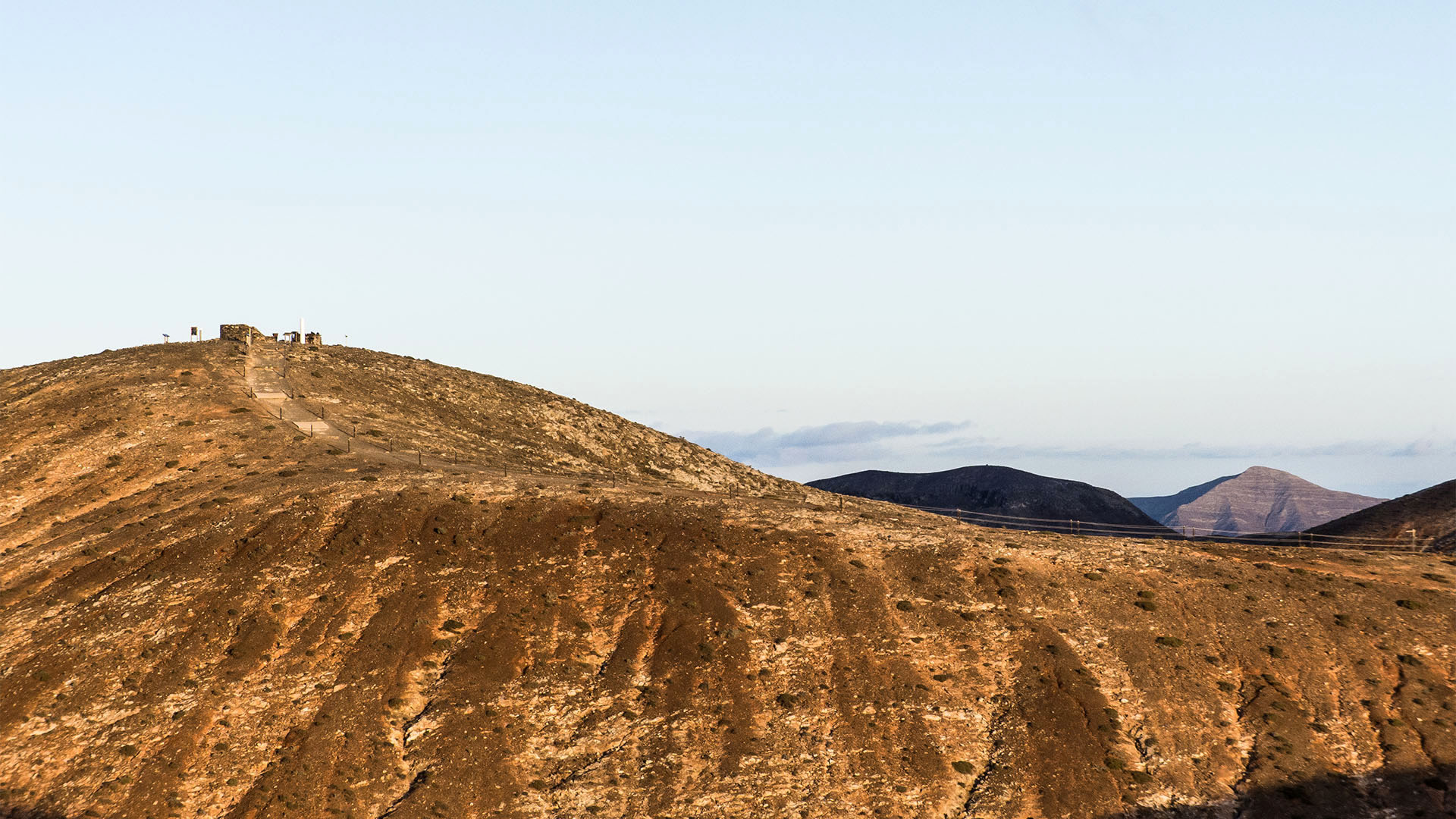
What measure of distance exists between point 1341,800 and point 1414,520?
69287mm

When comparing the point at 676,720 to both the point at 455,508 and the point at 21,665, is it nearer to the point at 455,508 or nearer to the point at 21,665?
the point at 455,508

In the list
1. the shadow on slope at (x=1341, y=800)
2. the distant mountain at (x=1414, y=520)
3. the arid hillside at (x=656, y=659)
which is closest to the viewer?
the shadow on slope at (x=1341, y=800)

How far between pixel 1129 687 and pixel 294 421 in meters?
65.8

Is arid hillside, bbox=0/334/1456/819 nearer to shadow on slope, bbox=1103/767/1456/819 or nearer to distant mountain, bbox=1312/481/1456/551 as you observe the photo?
shadow on slope, bbox=1103/767/1456/819

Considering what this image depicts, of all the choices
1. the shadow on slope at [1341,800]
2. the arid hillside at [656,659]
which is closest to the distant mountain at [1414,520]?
the arid hillside at [656,659]

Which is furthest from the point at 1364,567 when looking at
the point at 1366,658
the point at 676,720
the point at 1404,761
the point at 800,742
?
the point at 676,720

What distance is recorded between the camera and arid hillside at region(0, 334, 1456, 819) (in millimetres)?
51812

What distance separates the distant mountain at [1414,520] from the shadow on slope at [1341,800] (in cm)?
5198

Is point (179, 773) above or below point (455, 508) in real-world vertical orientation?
below

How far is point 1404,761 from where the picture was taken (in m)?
54.3

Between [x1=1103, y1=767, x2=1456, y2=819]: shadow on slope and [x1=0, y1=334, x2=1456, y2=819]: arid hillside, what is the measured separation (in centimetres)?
15

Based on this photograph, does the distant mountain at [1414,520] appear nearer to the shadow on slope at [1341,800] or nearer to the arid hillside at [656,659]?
the arid hillside at [656,659]

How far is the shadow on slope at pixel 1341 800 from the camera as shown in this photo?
5153cm

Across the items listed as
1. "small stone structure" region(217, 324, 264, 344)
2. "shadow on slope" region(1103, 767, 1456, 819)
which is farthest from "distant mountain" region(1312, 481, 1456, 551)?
"small stone structure" region(217, 324, 264, 344)
